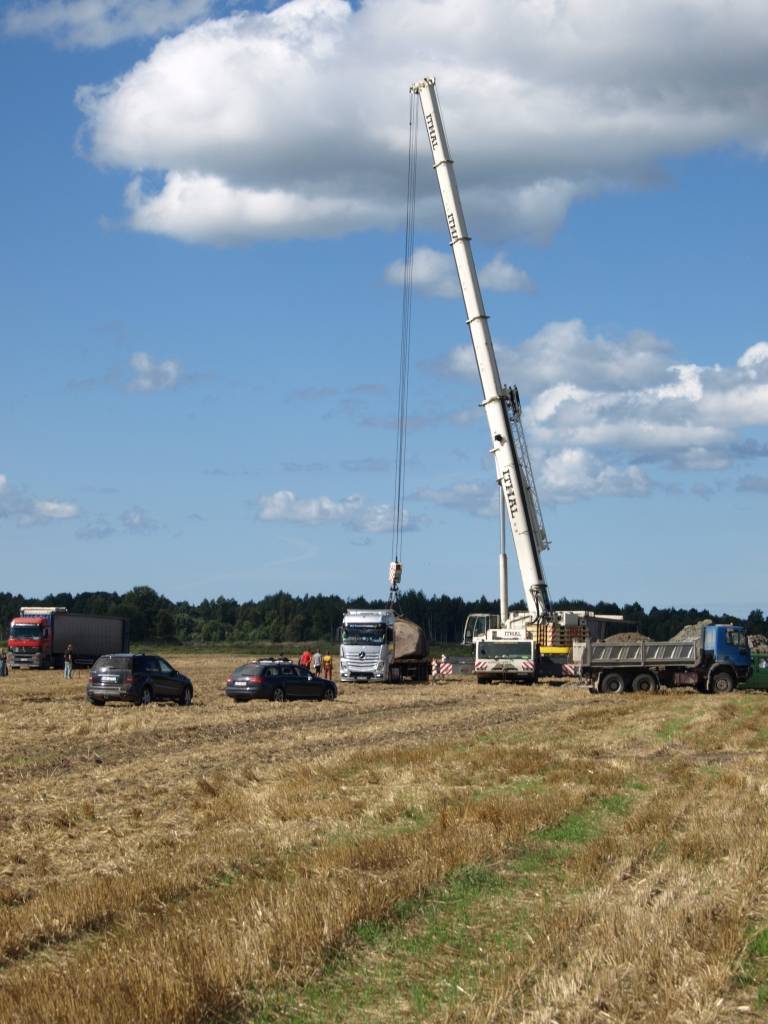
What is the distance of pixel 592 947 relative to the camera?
863cm

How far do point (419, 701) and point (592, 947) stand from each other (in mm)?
35380

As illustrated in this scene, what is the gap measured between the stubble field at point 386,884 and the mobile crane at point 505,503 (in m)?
28.8

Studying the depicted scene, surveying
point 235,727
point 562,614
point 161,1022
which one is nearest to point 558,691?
point 562,614

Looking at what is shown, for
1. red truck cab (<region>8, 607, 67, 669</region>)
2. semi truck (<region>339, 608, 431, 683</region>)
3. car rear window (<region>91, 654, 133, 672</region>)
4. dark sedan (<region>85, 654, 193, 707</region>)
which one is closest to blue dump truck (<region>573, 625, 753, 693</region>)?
semi truck (<region>339, 608, 431, 683</region>)

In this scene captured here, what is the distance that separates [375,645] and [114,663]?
823 inches

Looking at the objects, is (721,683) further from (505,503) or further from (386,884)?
(386,884)

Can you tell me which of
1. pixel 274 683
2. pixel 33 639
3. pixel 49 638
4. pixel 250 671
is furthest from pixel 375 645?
pixel 33 639

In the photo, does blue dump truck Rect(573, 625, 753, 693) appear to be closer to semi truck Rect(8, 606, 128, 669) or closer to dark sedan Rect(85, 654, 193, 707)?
dark sedan Rect(85, 654, 193, 707)

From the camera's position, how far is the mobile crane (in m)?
53.7

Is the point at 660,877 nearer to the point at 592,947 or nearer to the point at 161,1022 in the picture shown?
the point at 592,947

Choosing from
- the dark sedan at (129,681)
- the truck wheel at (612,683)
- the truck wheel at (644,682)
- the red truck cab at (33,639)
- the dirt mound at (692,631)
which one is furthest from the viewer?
the red truck cab at (33,639)

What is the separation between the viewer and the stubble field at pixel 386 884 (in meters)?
7.86

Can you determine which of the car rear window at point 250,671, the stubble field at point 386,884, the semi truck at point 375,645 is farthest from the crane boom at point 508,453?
the stubble field at point 386,884

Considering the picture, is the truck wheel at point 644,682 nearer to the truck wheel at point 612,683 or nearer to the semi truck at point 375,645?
the truck wheel at point 612,683
